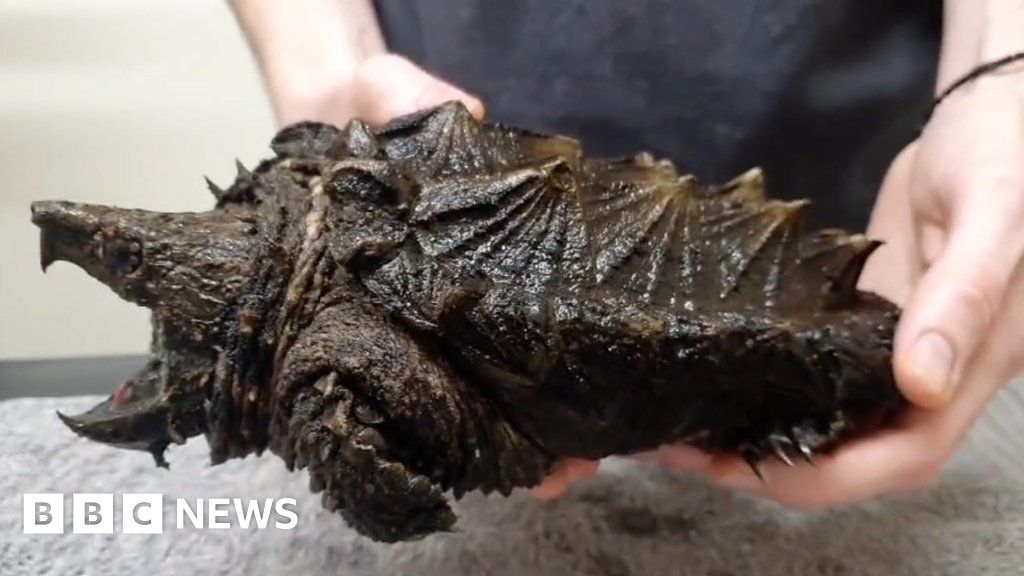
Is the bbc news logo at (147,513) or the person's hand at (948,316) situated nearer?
the person's hand at (948,316)

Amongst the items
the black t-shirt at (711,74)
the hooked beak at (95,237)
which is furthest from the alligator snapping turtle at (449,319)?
the black t-shirt at (711,74)

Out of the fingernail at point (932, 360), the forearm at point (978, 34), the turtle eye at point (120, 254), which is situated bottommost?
the fingernail at point (932, 360)

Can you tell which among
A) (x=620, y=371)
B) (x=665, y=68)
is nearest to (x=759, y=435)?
(x=620, y=371)

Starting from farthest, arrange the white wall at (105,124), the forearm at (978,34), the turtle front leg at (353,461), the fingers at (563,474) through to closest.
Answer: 1. the white wall at (105,124)
2. the forearm at (978,34)
3. the fingers at (563,474)
4. the turtle front leg at (353,461)

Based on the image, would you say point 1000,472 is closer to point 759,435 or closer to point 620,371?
point 759,435

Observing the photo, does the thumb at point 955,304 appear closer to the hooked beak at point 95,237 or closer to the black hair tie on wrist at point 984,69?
the black hair tie on wrist at point 984,69

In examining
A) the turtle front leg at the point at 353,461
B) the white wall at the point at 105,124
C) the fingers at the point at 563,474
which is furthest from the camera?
the white wall at the point at 105,124

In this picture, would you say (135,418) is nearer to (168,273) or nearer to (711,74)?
(168,273)
